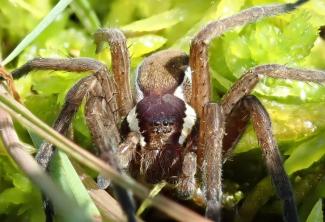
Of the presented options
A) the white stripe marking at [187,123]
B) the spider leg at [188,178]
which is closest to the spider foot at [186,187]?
the spider leg at [188,178]

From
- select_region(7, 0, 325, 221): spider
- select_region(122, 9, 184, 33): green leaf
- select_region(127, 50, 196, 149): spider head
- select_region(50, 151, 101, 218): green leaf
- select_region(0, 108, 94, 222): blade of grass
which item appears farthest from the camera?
select_region(122, 9, 184, 33): green leaf

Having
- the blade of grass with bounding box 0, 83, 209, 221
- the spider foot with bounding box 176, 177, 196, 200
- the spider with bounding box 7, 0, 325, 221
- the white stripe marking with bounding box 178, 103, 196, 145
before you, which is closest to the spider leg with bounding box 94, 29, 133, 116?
the spider with bounding box 7, 0, 325, 221

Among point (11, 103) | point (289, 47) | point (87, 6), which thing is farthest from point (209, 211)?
point (87, 6)

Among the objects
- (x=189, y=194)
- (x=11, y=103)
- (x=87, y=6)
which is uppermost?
(x=87, y=6)

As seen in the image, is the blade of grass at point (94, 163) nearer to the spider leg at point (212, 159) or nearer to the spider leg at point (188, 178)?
the spider leg at point (212, 159)

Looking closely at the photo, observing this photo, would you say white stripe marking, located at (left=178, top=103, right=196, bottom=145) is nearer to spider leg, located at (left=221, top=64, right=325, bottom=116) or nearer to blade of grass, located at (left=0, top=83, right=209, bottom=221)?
spider leg, located at (left=221, top=64, right=325, bottom=116)

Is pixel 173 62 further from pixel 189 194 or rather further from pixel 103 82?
pixel 189 194

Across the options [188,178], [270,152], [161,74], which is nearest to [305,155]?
[270,152]
